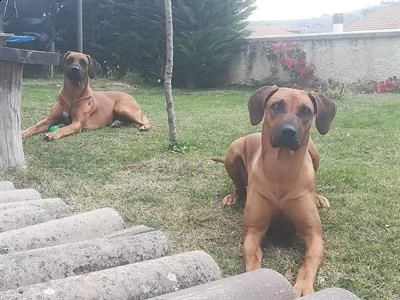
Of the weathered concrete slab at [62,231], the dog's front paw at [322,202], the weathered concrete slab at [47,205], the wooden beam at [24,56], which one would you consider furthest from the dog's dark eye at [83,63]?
the weathered concrete slab at [62,231]

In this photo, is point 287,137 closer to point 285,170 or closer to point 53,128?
point 285,170

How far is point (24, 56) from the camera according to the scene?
4.27m

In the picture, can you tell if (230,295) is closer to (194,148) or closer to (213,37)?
(194,148)

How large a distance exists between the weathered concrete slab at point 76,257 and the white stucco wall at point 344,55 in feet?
35.4

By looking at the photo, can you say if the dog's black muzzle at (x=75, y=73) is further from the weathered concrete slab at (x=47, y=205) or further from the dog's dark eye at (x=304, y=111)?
the dog's dark eye at (x=304, y=111)

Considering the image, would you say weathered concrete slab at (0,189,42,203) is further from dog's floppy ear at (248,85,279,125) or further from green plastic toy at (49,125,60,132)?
green plastic toy at (49,125,60,132)

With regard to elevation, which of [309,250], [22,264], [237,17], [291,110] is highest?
[237,17]

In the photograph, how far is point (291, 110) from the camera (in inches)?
125

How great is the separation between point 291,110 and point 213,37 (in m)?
10.6

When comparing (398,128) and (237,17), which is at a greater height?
(237,17)

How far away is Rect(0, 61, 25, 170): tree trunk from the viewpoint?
4.59 meters

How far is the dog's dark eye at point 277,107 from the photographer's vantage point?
319 cm

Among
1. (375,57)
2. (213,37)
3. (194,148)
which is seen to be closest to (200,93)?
(213,37)

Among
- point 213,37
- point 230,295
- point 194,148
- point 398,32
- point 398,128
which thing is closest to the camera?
point 230,295
